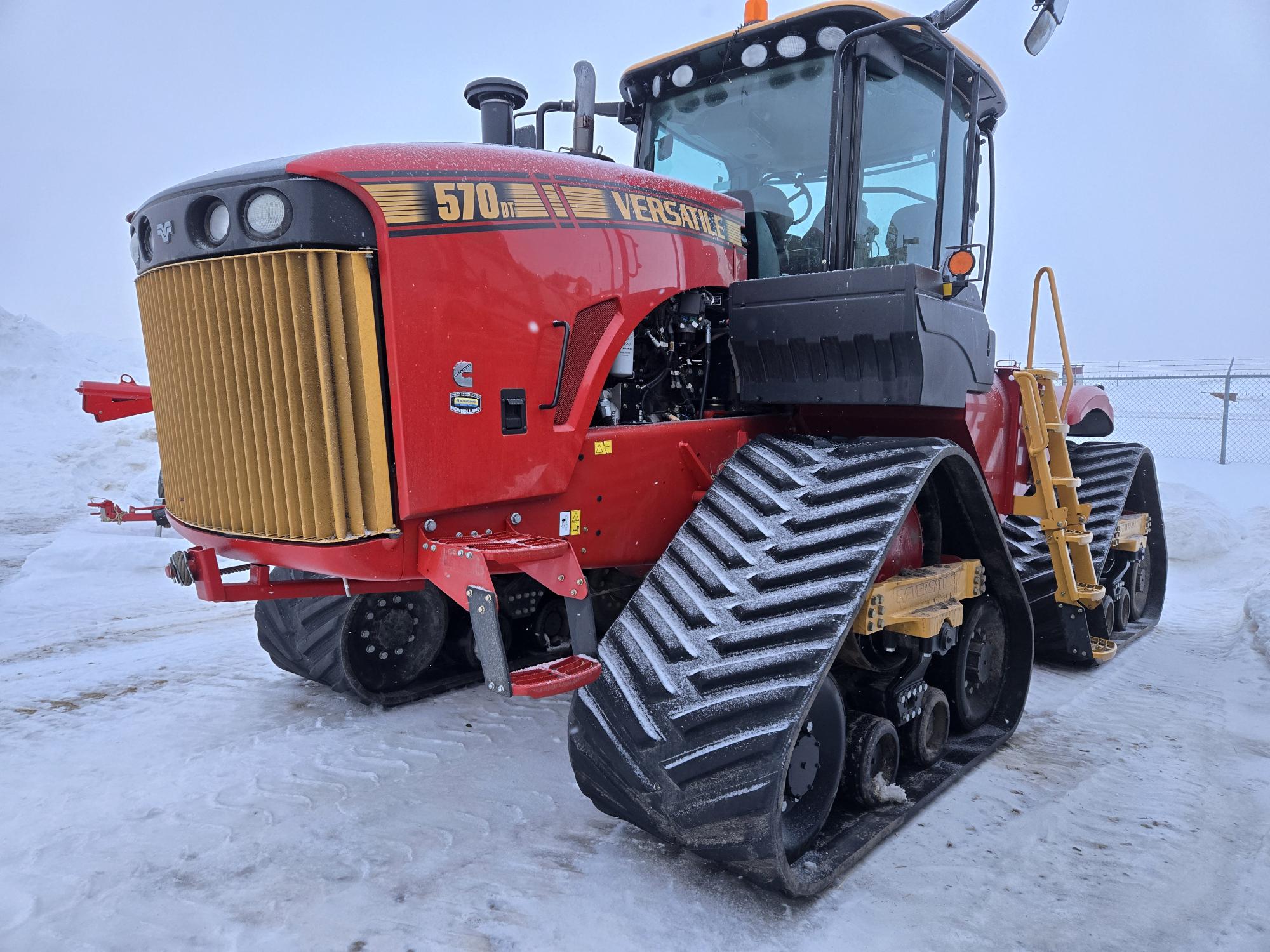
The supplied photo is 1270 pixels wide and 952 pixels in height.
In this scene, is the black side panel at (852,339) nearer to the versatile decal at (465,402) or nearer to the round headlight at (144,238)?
the versatile decal at (465,402)

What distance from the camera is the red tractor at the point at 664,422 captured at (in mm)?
2430

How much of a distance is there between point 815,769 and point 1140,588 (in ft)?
16.1

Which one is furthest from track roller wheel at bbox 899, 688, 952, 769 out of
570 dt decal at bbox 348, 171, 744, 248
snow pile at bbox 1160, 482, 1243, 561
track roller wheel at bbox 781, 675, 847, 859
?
snow pile at bbox 1160, 482, 1243, 561

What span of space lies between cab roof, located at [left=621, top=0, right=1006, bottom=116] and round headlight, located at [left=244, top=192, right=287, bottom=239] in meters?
2.29

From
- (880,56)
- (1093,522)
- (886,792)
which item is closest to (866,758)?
(886,792)

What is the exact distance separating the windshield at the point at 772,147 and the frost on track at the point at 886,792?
6.82 feet

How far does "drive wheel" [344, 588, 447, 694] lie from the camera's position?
418 centimetres

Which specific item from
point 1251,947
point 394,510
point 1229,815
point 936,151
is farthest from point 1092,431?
point 394,510

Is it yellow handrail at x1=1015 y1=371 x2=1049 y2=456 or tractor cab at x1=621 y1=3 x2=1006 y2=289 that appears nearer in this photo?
tractor cab at x1=621 y1=3 x2=1006 y2=289

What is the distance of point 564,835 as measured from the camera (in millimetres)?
3008

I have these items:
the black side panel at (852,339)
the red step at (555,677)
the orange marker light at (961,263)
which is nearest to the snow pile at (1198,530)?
the black side panel at (852,339)

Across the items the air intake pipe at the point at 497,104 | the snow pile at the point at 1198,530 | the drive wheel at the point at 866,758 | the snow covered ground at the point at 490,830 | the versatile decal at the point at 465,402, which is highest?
the air intake pipe at the point at 497,104

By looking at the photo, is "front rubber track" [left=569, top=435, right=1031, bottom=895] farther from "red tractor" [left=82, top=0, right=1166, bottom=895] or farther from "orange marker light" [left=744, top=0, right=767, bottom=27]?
"orange marker light" [left=744, top=0, right=767, bottom=27]

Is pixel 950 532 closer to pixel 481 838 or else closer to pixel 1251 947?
pixel 1251 947
